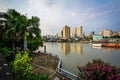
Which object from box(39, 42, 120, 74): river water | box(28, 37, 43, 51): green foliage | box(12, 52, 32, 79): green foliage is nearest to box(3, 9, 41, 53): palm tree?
box(28, 37, 43, 51): green foliage

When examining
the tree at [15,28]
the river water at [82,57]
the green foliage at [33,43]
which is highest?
the tree at [15,28]

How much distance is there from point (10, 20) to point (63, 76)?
63.4 ft

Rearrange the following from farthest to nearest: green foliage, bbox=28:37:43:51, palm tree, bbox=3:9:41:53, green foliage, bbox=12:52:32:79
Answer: green foliage, bbox=28:37:43:51 → palm tree, bbox=3:9:41:53 → green foliage, bbox=12:52:32:79

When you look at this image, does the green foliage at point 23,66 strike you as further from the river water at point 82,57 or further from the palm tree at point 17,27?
the palm tree at point 17,27

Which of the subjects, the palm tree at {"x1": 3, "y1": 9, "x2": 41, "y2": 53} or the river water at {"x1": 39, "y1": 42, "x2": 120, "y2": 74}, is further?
the river water at {"x1": 39, "y1": 42, "x2": 120, "y2": 74}

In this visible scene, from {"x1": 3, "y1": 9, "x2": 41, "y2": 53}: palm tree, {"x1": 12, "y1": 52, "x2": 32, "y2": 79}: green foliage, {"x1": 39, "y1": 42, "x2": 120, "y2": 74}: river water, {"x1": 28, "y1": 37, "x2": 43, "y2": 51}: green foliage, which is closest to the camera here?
{"x1": 12, "y1": 52, "x2": 32, "y2": 79}: green foliage

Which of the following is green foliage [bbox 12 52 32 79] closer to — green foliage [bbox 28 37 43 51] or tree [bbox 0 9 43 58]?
tree [bbox 0 9 43 58]

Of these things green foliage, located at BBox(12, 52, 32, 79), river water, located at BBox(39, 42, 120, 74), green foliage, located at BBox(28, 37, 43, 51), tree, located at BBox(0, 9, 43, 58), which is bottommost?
river water, located at BBox(39, 42, 120, 74)

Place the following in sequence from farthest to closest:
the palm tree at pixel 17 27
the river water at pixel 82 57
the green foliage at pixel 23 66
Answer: the river water at pixel 82 57 → the palm tree at pixel 17 27 → the green foliage at pixel 23 66

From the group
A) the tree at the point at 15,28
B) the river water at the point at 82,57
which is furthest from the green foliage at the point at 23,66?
the tree at the point at 15,28

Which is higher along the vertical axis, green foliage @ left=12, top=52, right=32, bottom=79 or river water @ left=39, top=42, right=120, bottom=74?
green foliage @ left=12, top=52, right=32, bottom=79

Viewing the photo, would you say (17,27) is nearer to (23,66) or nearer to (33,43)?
(33,43)

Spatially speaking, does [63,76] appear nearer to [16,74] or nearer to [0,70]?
[16,74]

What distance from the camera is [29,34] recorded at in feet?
114
